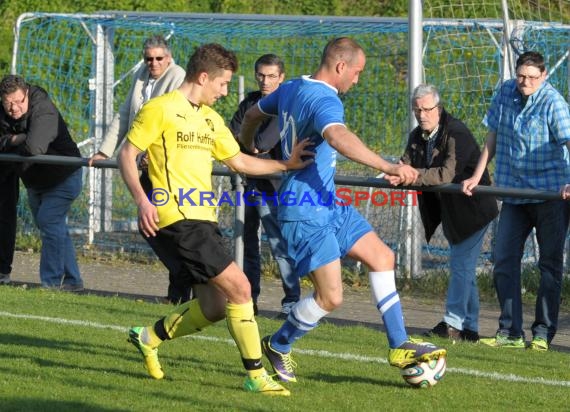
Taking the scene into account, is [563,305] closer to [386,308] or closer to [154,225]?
[386,308]

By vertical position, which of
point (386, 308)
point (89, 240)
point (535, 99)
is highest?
point (535, 99)

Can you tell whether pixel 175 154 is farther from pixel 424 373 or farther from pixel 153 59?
pixel 153 59

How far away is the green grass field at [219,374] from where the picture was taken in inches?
283

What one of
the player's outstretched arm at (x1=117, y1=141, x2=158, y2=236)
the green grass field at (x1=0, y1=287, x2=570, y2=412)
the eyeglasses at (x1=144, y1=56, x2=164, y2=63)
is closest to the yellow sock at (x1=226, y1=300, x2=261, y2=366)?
the green grass field at (x1=0, y1=287, x2=570, y2=412)

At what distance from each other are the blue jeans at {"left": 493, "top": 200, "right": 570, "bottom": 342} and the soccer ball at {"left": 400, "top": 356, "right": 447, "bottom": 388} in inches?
84.2

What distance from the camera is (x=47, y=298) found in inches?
441

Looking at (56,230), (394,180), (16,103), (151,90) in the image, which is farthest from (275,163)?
(56,230)

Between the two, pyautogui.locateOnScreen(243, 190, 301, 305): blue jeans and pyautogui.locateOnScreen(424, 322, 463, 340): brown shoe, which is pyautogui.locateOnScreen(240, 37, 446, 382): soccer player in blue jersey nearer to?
pyautogui.locateOnScreen(424, 322, 463, 340): brown shoe

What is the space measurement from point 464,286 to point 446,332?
38 centimetres

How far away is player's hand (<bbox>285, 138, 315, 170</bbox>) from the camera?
7539 millimetres

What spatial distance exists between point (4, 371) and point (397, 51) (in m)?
10.3

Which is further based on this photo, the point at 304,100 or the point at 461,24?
the point at 461,24

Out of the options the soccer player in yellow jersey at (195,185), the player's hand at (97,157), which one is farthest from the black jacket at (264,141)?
the soccer player in yellow jersey at (195,185)

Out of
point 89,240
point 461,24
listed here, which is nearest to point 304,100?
point 461,24
